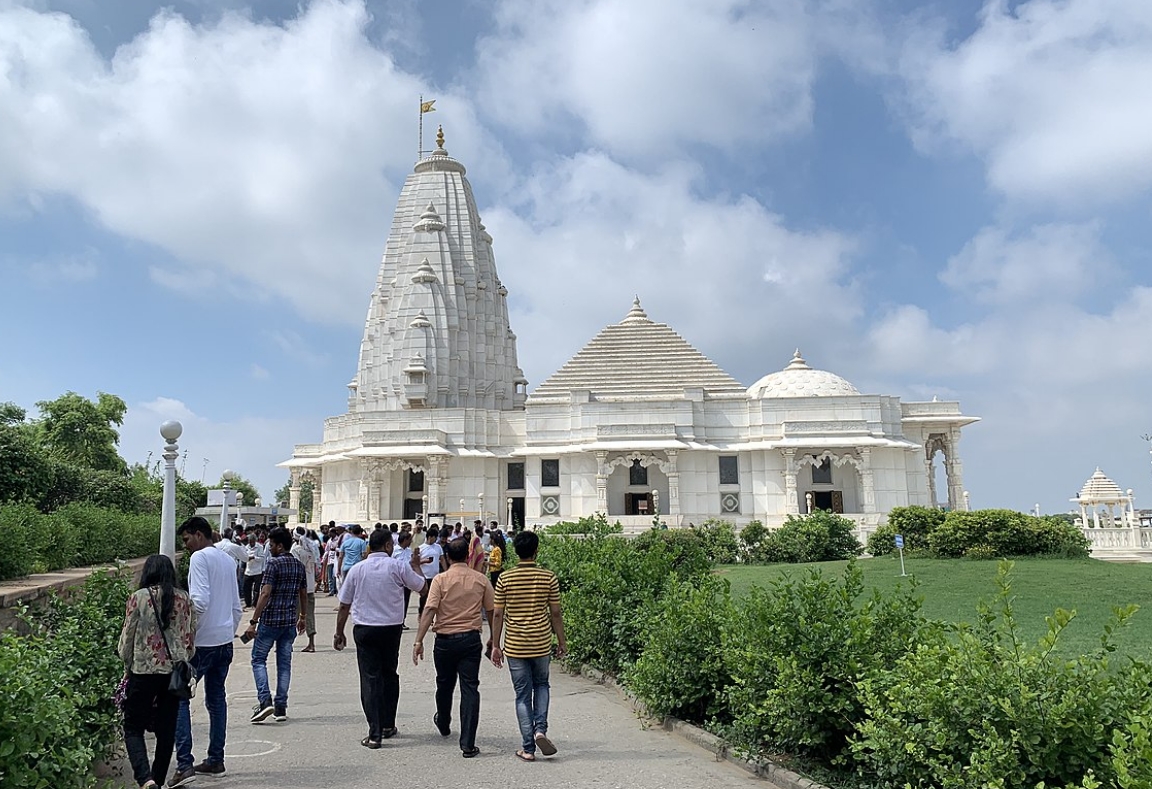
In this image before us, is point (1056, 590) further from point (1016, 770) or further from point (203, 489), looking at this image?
point (203, 489)

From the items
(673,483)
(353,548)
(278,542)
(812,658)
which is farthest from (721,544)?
(812,658)

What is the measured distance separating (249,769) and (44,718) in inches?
122

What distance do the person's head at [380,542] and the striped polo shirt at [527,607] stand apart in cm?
159

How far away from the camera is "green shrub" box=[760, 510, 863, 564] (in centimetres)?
2823

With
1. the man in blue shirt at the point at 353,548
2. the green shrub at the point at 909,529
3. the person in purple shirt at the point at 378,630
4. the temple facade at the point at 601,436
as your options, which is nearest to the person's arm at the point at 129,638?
the person in purple shirt at the point at 378,630

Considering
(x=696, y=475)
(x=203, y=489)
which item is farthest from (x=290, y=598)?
(x=203, y=489)

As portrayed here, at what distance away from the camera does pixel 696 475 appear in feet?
131

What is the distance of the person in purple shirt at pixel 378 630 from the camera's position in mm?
7289

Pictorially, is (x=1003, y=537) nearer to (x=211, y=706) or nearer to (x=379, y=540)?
(x=379, y=540)

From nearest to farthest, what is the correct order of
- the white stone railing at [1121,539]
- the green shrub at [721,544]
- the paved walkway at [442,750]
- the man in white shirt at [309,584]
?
the paved walkway at [442,750]
the man in white shirt at [309,584]
the green shrub at [721,544]
the white stone railing at [1121,539]

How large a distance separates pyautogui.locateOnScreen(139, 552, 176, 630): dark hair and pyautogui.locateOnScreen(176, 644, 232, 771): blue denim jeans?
741 mm

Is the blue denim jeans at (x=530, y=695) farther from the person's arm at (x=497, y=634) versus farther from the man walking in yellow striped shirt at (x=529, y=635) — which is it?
the person's arm at (x=497, y=634)

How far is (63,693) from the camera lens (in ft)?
15.0

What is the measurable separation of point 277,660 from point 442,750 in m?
2.15
